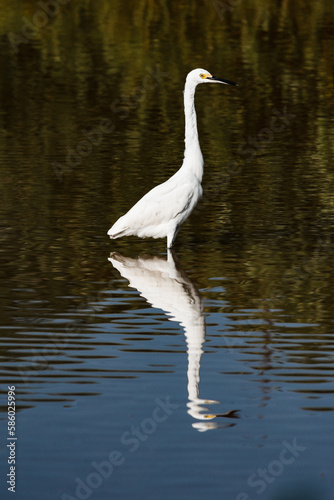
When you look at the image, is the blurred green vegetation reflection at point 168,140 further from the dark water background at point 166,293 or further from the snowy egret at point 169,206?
the snowy egret at point 169,206

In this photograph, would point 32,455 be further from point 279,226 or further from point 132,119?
point 132,119

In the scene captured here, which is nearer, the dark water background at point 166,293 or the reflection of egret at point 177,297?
the dark water background at point 166,293

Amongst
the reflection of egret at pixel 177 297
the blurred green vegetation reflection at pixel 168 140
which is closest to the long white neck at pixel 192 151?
the blurred green vegetation reflection at pixel 168 140

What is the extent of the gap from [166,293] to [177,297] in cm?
20

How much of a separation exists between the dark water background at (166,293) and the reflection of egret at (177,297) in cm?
3

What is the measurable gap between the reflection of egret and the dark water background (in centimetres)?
3

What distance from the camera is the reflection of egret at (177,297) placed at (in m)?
8.53

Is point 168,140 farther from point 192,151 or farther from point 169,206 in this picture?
point 169,206

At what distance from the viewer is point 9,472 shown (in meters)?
7.24

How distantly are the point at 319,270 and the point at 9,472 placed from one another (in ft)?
19.8

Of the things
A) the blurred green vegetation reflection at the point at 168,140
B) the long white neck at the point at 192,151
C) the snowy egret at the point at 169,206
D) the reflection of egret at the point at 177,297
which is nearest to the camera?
the reflection of egret at the point at 177,297

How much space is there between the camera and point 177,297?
11.5 meters

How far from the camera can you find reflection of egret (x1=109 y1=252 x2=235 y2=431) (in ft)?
28.0

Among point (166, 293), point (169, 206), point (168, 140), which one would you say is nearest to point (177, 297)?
point (166, 293)
